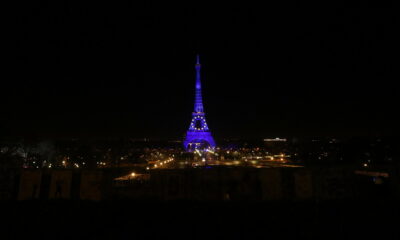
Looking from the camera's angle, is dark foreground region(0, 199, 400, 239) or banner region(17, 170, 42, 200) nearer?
dark foreground region(0, 199, 400, 239)

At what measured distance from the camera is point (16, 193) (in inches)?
431

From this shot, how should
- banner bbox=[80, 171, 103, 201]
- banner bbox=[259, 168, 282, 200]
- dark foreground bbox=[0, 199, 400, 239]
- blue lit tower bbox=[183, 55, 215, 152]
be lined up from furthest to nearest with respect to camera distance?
blue lit tower bbox=[183, 55, 215, 152] → banner bbox=[80, 171, 103, 201] → banner bbox=[259, 168, 282, 200] → dark foreground bbox=[0, 199, 400, 239]

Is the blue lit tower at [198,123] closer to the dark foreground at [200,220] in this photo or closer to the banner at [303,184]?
the banner at [303,184]

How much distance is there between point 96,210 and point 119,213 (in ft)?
2.73

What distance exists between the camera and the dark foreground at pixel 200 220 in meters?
7.84

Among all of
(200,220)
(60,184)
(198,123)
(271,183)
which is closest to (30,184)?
(60,184)

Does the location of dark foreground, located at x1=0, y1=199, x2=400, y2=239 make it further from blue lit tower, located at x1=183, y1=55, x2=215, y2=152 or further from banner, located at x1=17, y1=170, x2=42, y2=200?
blue lit tower, located at x1=183, y1=55, x2=215, y2=152

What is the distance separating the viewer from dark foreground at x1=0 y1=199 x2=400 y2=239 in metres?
7.84

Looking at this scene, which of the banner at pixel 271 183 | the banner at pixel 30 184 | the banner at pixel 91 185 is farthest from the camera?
the banner at pixel 30 184

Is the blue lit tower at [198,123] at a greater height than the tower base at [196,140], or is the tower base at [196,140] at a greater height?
the blue lit tower at [198,123]

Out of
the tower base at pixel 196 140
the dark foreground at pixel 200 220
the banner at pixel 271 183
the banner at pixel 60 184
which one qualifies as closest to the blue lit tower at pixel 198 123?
the tower base at pixel 196 140

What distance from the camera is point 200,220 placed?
8.88 m

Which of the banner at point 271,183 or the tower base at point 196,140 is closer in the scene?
the banner at point 271,183

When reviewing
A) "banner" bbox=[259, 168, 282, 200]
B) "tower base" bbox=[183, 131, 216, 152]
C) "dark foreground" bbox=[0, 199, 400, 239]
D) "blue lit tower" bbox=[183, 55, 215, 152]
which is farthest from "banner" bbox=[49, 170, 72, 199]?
"tower base" bbox=[183, 131, 216, 152]
